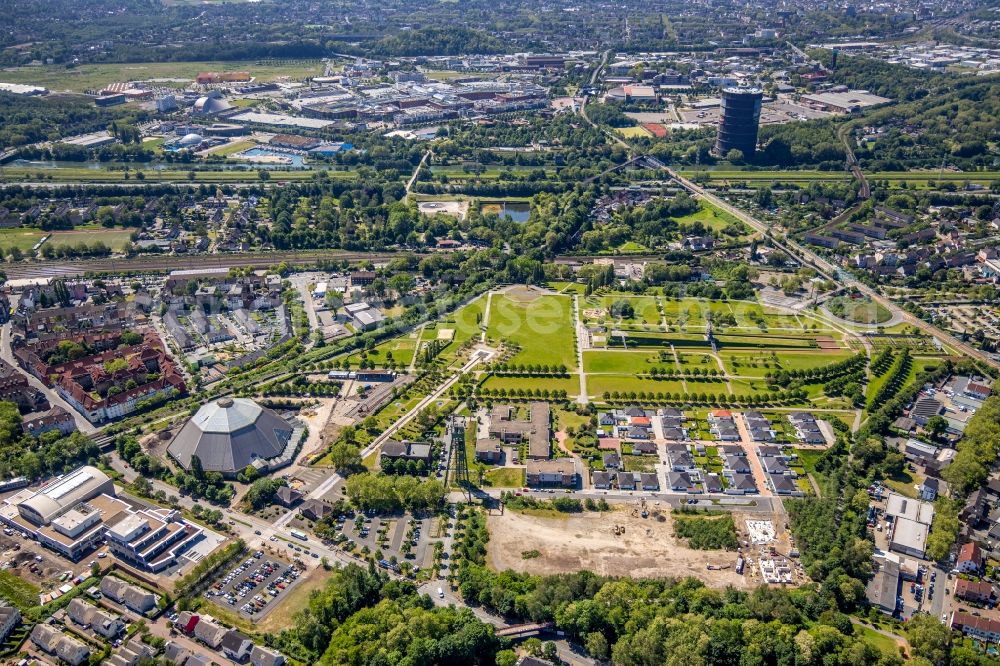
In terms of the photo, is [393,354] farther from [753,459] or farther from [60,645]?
[60,645]

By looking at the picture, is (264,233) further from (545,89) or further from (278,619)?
(545,89)

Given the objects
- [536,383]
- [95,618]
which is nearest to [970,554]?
[536,383]

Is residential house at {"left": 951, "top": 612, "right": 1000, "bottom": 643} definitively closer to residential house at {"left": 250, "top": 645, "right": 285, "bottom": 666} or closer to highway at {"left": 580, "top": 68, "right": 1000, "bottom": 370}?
highway at {"left": 580, "top": 68, "right": 1000, "bottom": 370}

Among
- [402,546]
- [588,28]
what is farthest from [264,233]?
[588,28]

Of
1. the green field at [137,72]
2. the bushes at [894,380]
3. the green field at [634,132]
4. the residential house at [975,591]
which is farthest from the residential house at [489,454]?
the green field at [137,72]

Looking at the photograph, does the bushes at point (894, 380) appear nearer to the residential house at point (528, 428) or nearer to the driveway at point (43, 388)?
the residential house at point (528, 428)
